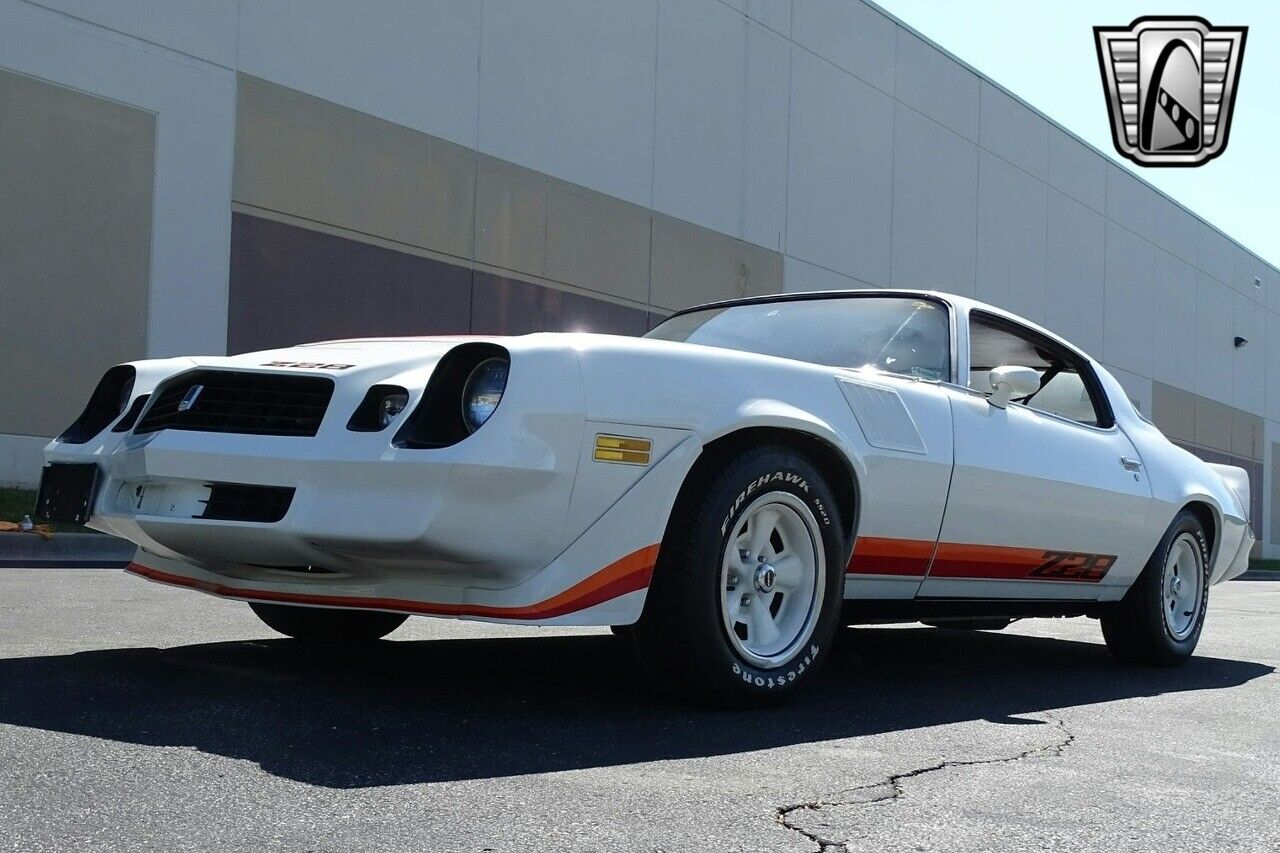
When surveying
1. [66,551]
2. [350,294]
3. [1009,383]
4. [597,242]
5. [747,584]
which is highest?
[597,242]

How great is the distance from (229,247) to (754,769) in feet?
42.5

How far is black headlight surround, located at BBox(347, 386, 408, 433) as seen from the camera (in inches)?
149

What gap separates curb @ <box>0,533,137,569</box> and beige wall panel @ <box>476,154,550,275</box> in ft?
26.3

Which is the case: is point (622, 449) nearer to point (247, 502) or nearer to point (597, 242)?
point (247, 502)

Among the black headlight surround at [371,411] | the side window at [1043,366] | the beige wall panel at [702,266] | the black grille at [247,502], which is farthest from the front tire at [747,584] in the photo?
the beige wall panel at [702,266]

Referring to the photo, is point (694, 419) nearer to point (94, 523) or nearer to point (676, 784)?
point (676, 784)

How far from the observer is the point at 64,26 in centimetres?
1385

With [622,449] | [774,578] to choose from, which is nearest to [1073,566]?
[774,578]

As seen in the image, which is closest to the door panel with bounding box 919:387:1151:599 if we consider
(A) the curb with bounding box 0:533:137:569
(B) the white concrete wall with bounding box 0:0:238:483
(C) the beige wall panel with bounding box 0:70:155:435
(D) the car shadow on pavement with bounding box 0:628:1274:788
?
(D) the car shadow on pavement with bounding box 0:628:1274:788

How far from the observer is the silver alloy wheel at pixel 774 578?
417cm

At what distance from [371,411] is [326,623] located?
144 cm

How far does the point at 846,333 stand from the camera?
205 inches

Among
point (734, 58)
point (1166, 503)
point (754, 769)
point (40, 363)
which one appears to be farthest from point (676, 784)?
point (734, 58)

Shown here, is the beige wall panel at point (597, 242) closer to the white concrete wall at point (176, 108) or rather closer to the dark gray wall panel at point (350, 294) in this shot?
the dark gray wall panel at point (350, 294)
